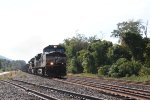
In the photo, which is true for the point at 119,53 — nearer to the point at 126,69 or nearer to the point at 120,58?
the point at 120,58

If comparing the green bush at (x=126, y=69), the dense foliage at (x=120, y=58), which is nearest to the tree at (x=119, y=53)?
the dense foliage at (x=120, y=58)

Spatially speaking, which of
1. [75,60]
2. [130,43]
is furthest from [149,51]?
[75,60]

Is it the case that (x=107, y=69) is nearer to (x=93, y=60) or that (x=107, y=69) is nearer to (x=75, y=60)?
(x=93, y=60)

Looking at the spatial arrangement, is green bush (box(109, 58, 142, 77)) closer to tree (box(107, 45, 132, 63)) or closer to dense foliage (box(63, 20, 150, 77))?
dense foliage (box(63, 20, 150, 77))

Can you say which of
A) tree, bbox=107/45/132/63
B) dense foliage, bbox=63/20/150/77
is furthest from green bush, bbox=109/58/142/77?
tree, bbox=107/45/132/63

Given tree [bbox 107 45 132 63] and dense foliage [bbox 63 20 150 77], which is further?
tree [bbox 107 45 132 63]

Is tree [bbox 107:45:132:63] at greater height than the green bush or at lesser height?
greater

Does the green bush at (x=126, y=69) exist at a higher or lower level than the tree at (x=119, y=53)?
lower

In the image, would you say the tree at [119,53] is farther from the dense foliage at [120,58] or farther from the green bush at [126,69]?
the green bush at [126,69]

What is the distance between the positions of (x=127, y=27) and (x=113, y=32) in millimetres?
6233

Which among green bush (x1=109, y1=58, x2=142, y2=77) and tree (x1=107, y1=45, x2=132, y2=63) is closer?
green bush (x1=109, y1=58, x2=142, y2=77)

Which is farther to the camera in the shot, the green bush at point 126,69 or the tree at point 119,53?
the tree at point 119,53

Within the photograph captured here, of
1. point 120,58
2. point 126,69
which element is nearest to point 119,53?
point 120,58

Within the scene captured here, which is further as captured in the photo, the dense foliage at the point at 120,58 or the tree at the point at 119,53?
the tree at the point at 119,53
